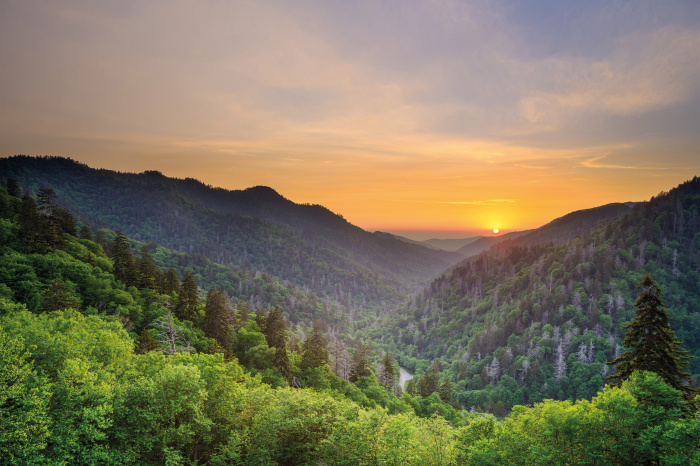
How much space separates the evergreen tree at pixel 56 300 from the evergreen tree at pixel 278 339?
1220 inches

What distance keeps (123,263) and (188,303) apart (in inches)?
559

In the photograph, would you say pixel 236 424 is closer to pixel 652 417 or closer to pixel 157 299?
pixel 652 417

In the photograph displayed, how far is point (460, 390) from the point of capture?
153 meters

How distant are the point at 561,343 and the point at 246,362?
147674 millimetres

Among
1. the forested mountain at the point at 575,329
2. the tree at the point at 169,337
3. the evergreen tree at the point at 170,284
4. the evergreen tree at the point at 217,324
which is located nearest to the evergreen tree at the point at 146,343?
the tree at the point at 169,337

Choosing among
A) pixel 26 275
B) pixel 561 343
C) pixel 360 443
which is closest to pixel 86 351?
pixel 360 443

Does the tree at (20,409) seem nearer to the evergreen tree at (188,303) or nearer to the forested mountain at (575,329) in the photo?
the evergreen tree at (188,303)

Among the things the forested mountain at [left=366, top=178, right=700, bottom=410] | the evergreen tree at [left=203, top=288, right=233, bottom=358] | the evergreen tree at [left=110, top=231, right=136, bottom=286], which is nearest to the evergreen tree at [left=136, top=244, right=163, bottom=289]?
the evergreen tree at [left=110, top=231, right=136, bottom=286]

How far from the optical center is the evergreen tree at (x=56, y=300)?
4347 centimetres

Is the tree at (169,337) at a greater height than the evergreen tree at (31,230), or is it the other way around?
the evergreen tree at (31,230)

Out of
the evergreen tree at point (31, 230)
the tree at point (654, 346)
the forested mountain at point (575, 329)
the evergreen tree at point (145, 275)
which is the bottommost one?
the forested mountain at point (575, 329)

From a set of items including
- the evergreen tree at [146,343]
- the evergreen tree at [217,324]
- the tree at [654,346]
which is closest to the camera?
the tree at [654,346]

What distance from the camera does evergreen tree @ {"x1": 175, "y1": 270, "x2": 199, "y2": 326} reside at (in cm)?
6519

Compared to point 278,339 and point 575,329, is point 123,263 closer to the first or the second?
point 278,339
